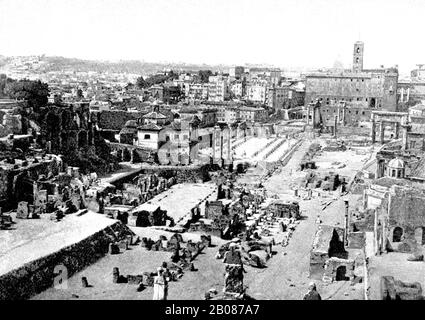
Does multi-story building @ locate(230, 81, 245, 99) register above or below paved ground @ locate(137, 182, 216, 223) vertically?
above

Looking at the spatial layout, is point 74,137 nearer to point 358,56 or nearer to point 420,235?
point 420,235

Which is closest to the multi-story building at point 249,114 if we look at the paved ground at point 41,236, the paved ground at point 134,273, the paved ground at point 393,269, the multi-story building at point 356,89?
the multi-story building at point 356,89

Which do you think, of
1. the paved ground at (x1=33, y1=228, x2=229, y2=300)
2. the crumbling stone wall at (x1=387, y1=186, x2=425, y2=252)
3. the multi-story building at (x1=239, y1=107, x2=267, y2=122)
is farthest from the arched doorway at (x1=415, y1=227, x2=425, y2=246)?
the multi-story building at (x1=239, y1=107, x2=267, y2=122)

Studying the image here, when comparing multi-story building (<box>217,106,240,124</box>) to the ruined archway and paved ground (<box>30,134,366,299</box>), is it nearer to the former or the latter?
the ruined archway

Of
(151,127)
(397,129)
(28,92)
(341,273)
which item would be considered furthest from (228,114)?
(341,273)

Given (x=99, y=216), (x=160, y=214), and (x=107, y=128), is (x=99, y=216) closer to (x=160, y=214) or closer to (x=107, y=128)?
(x=160, y=214)

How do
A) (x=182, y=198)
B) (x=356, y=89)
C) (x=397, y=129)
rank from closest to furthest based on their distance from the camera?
1. (x=182, y=198)
2. (x=397, y=129)
3. (x=356, y=89)
